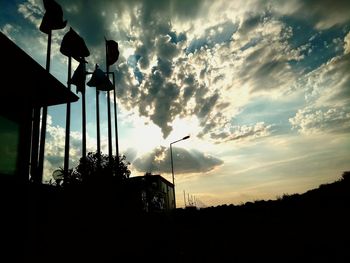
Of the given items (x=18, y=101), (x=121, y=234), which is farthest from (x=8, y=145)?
(x=121, y=234)

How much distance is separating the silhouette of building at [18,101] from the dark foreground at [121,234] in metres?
0.71

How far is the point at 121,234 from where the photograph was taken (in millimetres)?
12273

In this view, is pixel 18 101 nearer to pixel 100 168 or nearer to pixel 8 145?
pixel 8 145

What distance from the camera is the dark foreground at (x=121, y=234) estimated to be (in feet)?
22.1

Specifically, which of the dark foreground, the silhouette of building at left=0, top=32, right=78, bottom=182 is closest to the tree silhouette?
the dark foreground

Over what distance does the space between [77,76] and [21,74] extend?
17795 mm

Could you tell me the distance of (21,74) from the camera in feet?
23.2

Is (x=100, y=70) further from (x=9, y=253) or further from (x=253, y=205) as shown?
(x=9, y=253)

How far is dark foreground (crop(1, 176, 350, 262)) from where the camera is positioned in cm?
673

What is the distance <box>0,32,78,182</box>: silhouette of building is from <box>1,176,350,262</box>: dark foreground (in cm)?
71

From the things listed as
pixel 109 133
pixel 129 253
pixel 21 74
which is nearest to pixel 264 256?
pixel 129 253

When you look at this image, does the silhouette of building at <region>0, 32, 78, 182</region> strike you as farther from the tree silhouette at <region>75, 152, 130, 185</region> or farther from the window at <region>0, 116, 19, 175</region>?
the tree silhouette at <region>75, 152, 130, 185</region>

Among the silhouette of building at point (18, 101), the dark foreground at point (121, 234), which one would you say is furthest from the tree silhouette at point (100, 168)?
the silhouette of building at point (18, 101)

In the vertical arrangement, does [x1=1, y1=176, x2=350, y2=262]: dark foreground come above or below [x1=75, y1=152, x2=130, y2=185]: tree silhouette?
below
